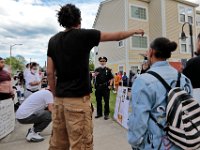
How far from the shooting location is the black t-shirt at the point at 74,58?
2.58 m

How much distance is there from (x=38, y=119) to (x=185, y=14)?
24.3 meters

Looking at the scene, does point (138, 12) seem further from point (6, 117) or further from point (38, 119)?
point (38, 119)

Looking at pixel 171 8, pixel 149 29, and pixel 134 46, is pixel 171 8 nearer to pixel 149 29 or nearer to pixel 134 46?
pixel 149 29

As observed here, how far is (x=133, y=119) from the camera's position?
7.22 feet


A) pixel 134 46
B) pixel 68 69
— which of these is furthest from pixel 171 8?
pixel 68 69

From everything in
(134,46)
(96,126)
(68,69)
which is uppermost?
(134,46)

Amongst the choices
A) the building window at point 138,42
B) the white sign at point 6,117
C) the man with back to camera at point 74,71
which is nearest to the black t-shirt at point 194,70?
the man with back to camera at point 74,71

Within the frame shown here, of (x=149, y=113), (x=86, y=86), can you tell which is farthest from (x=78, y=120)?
(x=149, y=113)

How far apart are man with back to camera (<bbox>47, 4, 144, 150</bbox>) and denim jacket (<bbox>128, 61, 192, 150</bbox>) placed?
0.62m

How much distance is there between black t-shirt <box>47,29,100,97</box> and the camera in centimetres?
258

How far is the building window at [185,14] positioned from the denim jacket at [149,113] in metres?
25.3

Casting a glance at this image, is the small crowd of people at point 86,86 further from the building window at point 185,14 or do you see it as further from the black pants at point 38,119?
the building window at point 185,14

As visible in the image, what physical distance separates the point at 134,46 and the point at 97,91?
53.5 ft

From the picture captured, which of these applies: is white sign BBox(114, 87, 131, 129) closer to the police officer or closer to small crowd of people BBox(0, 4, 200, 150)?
the police officer
